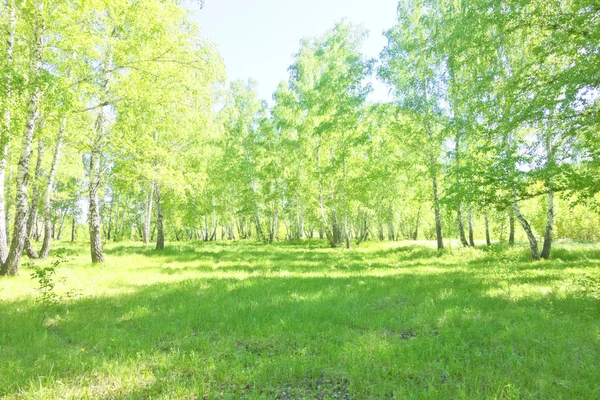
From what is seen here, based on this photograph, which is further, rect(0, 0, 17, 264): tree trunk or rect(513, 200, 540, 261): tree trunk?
rect(513, 200, 540, 261): tree trunk

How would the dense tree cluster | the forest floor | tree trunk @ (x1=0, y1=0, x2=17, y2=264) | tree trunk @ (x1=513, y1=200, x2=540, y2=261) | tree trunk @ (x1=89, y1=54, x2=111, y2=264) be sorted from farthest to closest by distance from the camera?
tree trunk @ (x1=513, y1=200, x2=540, y2=261)
tree trunk @ (x1=89, y1=54, x2=111, y2=264)
the dense tree cluster
tree trunk @ (x1=0, y1=0, x2=17, y2=264)
the forest floor

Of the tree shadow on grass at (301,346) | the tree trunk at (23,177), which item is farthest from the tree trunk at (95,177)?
the tree shadow on grass at (301,346)

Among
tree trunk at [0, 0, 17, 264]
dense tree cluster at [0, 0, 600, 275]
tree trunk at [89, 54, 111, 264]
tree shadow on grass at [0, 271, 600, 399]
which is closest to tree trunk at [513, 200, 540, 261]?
dense tree cluster at [0, 0, 600, 275]

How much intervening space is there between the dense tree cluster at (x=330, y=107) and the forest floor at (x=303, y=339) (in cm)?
309

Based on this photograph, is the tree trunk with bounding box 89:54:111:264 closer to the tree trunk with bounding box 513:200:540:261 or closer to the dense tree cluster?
the dense tree cluster

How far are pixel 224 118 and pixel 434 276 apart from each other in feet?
92.3

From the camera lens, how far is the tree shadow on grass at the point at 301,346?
4.16m

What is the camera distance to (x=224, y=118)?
33.9 meters

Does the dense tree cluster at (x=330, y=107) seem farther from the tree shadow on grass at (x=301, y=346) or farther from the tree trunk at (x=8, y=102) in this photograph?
the tree shadow on grass at (x=301, y=346)

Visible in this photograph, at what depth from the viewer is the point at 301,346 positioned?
5.57 metres

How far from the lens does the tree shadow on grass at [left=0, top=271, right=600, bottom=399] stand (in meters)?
4.16

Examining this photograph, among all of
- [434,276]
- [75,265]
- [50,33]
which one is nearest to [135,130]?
[50,33]

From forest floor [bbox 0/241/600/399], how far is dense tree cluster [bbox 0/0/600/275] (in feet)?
10.1

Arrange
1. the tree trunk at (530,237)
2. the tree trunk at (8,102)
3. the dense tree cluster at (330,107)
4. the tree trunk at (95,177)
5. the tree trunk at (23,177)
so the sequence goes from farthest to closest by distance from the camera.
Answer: the tree trunk at (530,237)
the tree trunk at (95,177)
the tree trunk at (23,177)
the dense tree cluster at (330,107)
the tree trunk at (8,102)
